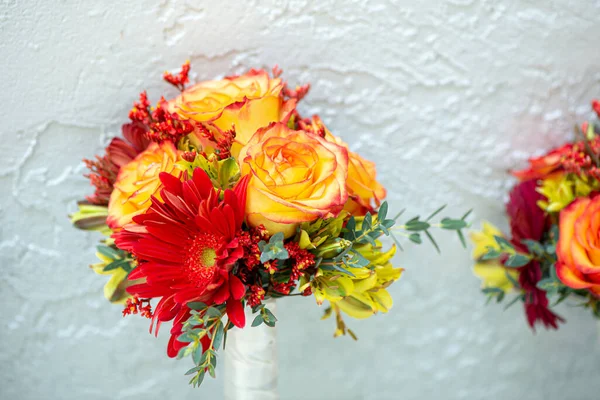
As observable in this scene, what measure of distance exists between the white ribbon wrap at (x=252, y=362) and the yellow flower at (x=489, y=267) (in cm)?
36

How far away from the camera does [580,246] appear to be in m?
0.65

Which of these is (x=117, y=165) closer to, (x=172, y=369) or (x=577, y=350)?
(x=172, y=369)

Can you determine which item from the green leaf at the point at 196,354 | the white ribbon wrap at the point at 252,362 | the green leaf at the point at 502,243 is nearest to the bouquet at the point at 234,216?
the green leaf at the point at 196,354

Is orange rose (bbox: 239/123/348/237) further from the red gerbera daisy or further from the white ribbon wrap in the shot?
the white ribbon wrap

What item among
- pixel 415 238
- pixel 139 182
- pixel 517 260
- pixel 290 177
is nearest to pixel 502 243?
pixel 517 260

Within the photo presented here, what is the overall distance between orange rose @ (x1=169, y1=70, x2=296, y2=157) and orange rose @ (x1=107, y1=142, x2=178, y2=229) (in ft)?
0.15

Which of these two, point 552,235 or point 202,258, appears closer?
point 202,258

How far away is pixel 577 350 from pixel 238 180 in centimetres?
85

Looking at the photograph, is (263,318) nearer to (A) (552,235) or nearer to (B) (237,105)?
(B) (237,105)

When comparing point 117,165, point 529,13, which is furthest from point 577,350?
point 117,165

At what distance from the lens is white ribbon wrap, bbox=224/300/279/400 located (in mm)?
650

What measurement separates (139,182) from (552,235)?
57 cm

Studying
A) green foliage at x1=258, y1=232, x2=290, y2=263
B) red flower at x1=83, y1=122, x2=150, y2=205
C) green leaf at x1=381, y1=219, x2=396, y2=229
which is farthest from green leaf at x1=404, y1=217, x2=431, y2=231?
red flower at x1=83, y1=122, x2=150, y2=205

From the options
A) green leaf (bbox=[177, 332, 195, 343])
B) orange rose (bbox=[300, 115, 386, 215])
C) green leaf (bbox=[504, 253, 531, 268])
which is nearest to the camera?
green leaf (bbox=[177, 332, 195, 343])
